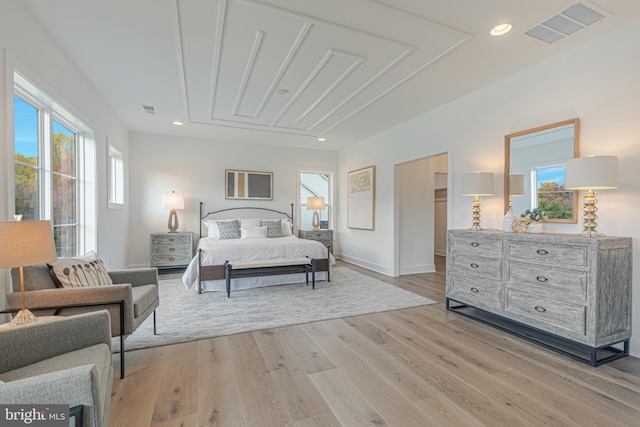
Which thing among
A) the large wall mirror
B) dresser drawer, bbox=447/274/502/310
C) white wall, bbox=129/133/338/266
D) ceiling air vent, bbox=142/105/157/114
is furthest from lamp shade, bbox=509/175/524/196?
ceiling air vent, bbox=142/105/157/114

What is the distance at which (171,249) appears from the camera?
5.46 meters

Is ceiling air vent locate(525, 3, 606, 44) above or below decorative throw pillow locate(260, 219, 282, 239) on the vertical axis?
above

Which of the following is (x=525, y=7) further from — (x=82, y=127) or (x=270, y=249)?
(x=82, y=127)

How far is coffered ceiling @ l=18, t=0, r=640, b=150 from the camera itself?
2.19 m

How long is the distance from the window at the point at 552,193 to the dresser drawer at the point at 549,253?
0.57 meters

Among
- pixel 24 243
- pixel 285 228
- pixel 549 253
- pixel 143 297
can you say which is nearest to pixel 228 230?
pixel 285 228

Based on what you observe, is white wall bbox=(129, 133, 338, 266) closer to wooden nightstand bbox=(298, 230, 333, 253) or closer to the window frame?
the window frame

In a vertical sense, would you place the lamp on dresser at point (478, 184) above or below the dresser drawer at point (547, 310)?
above

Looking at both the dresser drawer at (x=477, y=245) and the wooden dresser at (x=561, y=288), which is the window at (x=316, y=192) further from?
the wooden dresser at (x=561, y=288)

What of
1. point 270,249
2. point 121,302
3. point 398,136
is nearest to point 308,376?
point 121,302

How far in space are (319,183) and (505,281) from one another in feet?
17.3

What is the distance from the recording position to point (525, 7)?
2.13 meters

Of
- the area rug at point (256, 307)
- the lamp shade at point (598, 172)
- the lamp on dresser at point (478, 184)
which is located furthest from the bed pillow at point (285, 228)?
the lamp shade at point (598, 172)

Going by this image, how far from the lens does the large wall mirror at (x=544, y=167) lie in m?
2.74
